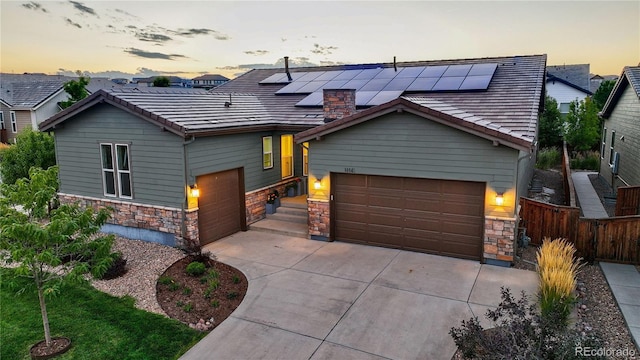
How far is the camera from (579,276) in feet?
30.8

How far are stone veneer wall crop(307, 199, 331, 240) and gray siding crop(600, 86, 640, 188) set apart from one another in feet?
36.9

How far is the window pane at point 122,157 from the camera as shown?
1186cm

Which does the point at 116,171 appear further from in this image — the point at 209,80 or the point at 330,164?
the point at 209,80

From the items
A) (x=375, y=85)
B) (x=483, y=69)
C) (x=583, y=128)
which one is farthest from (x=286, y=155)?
(x=583, y=128)

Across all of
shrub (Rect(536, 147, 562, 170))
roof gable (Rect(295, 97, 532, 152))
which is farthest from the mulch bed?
shrub (Rect(536, 147, 562, 170))

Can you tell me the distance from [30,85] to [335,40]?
3036 centimetres

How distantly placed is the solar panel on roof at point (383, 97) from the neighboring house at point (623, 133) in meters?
8.42

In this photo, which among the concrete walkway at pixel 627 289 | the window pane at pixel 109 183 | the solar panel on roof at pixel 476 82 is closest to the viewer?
the concrete walkway at pixel 627 289

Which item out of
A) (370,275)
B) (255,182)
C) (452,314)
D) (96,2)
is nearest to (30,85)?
(96,2)

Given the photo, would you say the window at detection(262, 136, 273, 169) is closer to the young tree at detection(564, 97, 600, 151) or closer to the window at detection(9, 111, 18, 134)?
the young tree at detection(564, 97, 600, 151)

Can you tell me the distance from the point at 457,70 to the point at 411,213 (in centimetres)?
853

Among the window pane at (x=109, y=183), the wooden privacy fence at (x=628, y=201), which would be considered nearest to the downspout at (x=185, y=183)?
the window pane at (x=109, y=183)

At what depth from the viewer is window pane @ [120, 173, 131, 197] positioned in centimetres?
1200

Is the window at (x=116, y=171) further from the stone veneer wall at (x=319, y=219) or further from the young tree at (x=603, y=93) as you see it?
the young tree at (x=603, y=93)
